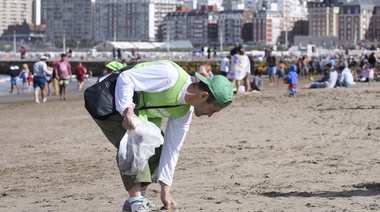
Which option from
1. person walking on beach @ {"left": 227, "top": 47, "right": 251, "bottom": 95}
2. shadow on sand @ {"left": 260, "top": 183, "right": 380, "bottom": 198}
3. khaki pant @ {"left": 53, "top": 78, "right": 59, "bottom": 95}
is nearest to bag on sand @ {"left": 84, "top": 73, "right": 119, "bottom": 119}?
shadow on sand @ {"left": 260, "top": 183, "right": 380, "bottom": 198}

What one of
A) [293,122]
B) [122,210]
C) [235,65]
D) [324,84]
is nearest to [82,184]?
[122,210]

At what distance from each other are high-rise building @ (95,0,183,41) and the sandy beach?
543ft

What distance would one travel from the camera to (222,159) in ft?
31.2

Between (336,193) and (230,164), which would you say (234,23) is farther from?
(336,193)

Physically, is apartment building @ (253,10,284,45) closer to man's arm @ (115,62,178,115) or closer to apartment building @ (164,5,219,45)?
apartment building @ (164,5,219,45)

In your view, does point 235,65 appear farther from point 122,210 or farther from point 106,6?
point 106,6

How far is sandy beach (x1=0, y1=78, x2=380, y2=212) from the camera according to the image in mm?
6902

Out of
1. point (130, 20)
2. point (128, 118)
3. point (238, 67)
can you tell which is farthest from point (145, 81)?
point (130, 20)

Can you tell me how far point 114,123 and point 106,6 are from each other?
184 metres

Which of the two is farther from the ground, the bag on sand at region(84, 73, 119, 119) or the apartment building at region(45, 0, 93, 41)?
the apartment building at region(45, 0, 93, 41)

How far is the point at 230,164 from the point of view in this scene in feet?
29.8

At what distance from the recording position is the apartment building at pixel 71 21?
190375 mm

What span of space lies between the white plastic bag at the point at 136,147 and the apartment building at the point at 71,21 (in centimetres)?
18239

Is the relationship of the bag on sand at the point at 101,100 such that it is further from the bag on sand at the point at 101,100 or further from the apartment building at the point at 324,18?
the apartment building at the point at 324,18
